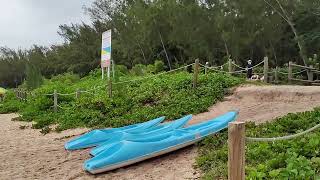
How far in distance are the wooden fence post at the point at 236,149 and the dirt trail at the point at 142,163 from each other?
2439mm

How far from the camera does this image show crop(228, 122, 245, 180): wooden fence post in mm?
3715

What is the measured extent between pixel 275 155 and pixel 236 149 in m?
2.24

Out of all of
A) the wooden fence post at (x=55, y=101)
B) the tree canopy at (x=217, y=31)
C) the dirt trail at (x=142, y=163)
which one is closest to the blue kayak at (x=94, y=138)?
the dirt trail at (x=142, y=163)

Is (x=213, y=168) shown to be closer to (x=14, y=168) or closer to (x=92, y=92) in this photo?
(x=14, y=168)

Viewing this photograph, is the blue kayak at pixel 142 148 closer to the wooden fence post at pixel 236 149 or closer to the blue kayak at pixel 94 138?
the blue kayak at pixel 94 138

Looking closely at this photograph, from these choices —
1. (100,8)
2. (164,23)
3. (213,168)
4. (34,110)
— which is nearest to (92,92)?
(34,110)

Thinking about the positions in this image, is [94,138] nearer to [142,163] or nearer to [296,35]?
[142,163]

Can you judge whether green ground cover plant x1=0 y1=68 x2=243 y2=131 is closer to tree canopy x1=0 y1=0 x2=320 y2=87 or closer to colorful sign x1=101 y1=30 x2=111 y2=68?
colorful sign x1=101 y1=30 x2=111 y2=68

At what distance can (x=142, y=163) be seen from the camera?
297 inches

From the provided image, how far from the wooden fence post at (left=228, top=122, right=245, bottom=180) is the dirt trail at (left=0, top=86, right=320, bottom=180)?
2.44 metres

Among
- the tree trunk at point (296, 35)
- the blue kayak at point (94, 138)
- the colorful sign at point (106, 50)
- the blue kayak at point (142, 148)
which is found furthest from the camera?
the tree trunk at point (296, 35)

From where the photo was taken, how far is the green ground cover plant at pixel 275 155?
4902 millimetres

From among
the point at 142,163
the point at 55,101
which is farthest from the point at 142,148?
the point at 55,101

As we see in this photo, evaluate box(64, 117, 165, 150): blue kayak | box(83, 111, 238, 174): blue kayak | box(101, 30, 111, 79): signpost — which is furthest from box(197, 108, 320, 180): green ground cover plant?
box(101, 30, 111, 79): signpost
